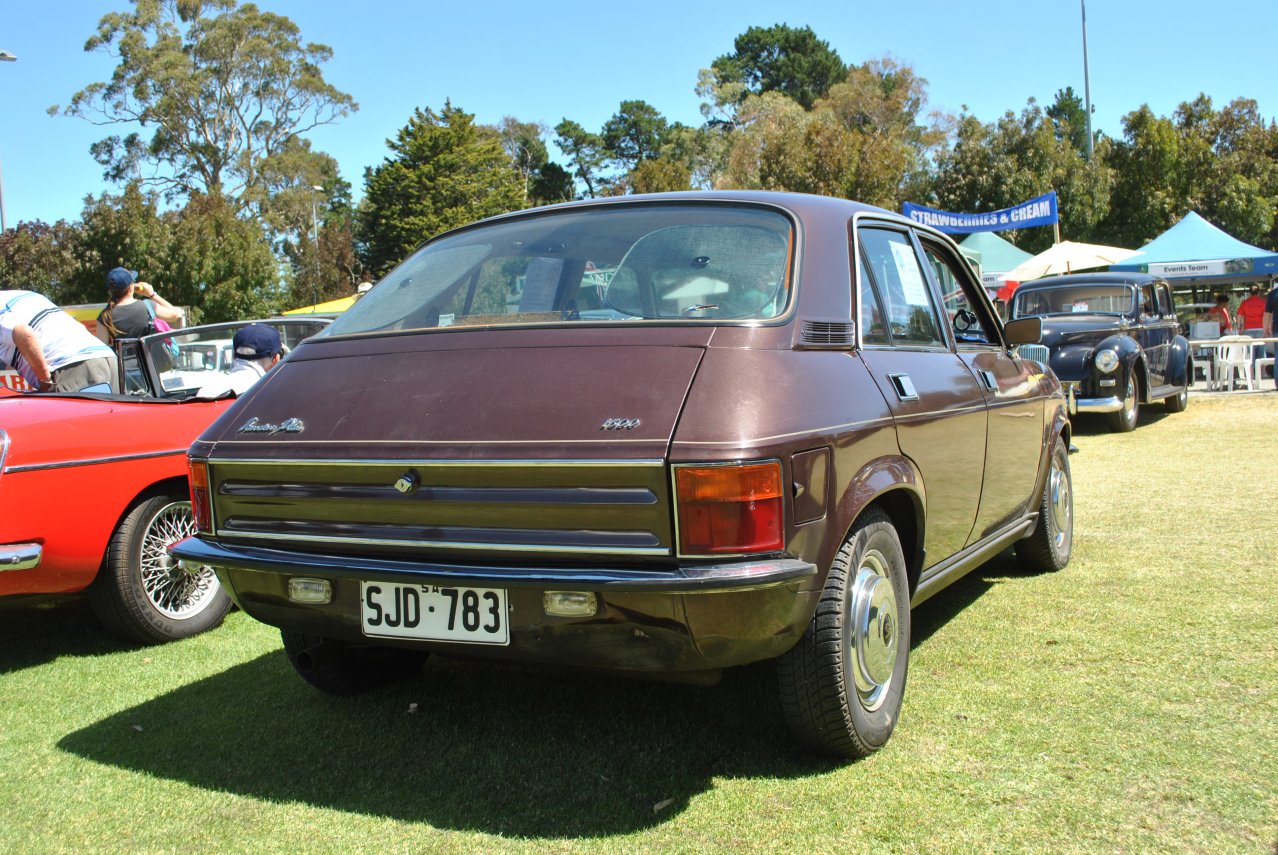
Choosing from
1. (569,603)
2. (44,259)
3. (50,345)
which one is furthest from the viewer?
(44,259)

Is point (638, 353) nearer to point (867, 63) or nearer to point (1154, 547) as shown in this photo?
point (1154, 547)

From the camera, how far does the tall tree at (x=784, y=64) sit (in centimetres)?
8769

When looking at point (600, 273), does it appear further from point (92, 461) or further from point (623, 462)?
point (92, 461)

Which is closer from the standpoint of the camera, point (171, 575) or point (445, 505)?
point (445, 505)

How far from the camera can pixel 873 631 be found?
9.56 ft

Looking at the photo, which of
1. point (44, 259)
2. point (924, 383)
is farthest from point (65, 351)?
point (44, 259)

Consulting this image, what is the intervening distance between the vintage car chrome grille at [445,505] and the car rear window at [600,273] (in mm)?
603

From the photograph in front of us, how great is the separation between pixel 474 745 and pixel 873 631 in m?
1.27

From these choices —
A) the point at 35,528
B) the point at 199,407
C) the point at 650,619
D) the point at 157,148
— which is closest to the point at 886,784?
the point at 650,619

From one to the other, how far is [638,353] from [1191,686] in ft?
7.30

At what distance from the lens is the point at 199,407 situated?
4816mm

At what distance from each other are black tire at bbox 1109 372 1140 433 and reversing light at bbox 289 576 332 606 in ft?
32.9

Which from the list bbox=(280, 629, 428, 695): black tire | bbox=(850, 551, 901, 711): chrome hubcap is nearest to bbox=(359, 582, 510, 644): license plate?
bbox=(280, 629, 428, 695): black tire

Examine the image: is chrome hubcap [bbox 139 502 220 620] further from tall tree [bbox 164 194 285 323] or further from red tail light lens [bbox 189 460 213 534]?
tall tree [bbox 164 194 285 323]
